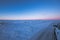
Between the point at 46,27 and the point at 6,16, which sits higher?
the point at 6,16

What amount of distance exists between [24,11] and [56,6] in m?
0.50

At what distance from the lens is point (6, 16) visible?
1.79m

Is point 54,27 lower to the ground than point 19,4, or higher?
lower

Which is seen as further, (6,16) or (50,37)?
(6,16)

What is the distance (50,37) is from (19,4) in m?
0.70

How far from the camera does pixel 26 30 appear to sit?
5.56 feet

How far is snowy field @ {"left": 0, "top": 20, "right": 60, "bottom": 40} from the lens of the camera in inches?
66.1

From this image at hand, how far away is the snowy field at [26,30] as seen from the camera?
5.51 ft

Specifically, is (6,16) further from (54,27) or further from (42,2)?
(54,27)

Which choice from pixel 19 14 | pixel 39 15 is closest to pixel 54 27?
pixel 39 15

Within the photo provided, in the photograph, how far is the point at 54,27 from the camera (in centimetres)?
165

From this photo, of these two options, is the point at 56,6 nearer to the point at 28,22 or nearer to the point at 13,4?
the point at 28,22

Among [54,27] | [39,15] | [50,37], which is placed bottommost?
[50,37]

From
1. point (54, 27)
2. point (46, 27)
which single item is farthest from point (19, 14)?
point (54, 27)
